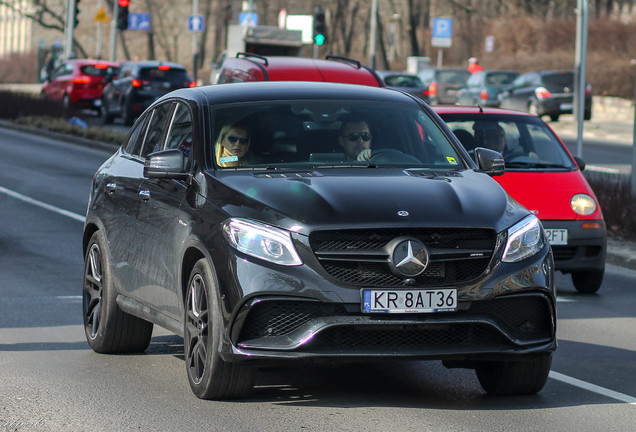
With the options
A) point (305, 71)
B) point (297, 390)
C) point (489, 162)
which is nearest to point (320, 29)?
point (305, 71)

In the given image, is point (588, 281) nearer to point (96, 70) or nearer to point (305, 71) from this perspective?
point (305, 71)

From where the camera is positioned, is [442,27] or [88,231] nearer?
[88,231]

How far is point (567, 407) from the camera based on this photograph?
698 cm

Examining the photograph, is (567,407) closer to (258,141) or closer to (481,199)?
(481,199)

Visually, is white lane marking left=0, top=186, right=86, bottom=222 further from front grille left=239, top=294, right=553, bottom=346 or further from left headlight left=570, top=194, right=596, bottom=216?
front grille left=239, top=294, right=553, bottom=346

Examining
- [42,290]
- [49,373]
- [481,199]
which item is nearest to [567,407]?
[481,199]

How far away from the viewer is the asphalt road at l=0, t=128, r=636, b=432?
6.54m

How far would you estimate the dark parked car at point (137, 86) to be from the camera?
1506 inches

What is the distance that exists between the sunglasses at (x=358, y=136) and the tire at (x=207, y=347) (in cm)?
125

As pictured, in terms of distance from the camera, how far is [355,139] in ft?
25.5

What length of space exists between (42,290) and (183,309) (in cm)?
447

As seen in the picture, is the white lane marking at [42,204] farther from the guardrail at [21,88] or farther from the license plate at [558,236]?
the guardrail at [21,88]

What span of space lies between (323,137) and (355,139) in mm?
172

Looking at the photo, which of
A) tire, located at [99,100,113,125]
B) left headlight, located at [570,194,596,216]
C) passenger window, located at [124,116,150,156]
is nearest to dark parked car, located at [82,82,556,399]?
passenger window, located at [124,116,150,156]
